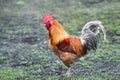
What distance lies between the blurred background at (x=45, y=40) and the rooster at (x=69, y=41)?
59cm

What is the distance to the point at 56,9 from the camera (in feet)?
47.2

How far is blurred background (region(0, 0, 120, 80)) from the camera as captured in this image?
337 inches

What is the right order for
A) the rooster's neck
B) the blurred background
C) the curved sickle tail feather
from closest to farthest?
1. the rooster's neck
2. the curved sickle tail feather
3. the blurred background

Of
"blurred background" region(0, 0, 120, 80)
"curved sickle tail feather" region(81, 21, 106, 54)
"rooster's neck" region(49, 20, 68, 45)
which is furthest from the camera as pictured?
"blurred background" region(0, 0, 120, 80)

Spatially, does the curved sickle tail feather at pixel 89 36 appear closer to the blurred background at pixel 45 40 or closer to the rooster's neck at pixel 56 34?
the rooster's neck at pixel 56 34

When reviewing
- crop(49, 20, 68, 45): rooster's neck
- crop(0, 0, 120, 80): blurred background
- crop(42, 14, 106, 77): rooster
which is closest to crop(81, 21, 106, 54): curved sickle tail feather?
crop(42, 14, 106, 77): rooster

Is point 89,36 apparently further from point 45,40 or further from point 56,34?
point 45,40

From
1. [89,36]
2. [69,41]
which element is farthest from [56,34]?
[89,36]

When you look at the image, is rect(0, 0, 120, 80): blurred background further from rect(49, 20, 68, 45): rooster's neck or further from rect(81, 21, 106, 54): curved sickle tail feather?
rect(49, 20, 68, 45): rooster's neck

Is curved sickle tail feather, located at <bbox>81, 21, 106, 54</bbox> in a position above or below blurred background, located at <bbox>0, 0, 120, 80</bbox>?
above

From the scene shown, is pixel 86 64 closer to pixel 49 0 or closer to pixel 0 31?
pixel 0 31

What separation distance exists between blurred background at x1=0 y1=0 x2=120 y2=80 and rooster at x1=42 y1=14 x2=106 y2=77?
0.59 meters

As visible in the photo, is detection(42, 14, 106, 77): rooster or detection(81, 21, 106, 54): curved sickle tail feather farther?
detection(81, 21, 106, 54): curved sickle tail feather

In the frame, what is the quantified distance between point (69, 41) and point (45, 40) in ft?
10.6
